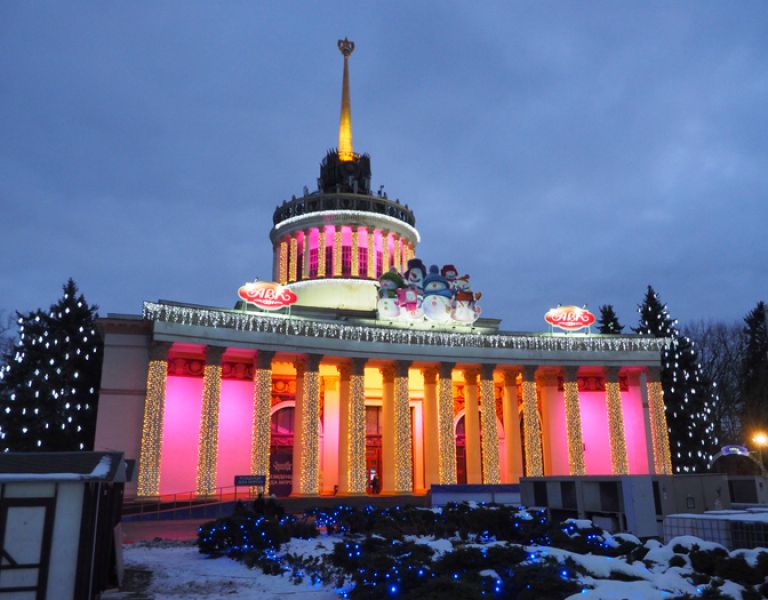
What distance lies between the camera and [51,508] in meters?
9.43

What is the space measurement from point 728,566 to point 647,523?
27.7 feet

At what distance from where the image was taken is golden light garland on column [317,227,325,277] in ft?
157

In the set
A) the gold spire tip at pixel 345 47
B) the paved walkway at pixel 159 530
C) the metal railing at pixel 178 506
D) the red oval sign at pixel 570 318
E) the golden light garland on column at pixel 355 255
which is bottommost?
the paved walkway at pixel 159 530

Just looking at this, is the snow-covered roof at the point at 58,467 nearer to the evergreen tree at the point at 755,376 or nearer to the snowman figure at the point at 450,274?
the snowman figure at the point at 450,274

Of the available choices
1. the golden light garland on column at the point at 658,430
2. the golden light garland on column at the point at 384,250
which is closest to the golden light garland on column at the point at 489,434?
the golden light garland on column at the point at 658,430

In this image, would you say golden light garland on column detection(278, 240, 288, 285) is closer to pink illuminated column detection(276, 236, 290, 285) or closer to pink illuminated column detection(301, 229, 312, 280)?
pink illuminated column detection(276, 236, 290, 285)

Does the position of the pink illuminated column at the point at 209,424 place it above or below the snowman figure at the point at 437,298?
below

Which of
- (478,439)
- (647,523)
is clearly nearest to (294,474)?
(478,439)

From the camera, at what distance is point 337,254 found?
48.3 meters

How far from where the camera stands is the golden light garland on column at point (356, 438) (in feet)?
115

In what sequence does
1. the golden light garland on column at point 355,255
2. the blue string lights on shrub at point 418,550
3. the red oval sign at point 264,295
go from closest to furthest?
the blue string lights on shrub at point 418,550 < the red oval sign at point 264,295 < the golden light garland on column at point 355,255

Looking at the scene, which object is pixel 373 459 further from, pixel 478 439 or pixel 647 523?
pixel 647 523

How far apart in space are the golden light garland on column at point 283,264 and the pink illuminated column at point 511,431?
19.6 meters

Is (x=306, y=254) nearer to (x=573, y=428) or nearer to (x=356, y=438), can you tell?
(x=356, y=438)
